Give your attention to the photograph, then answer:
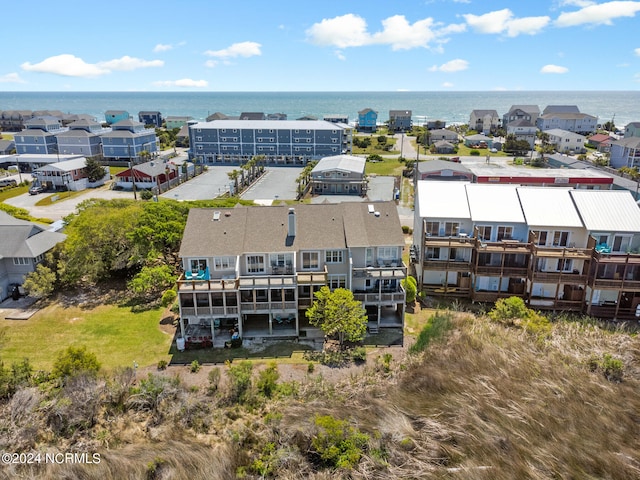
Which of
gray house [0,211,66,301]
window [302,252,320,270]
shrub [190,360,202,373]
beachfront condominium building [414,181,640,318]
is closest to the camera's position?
shrub [190,360,202,373]

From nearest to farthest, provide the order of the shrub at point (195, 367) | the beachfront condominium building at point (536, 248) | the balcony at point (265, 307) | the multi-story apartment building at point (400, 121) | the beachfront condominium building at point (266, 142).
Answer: the shrub at point (195, 367) → the balcony at point (265, 307) → the beachfront condominium building at point (536, 248) → the beachfront condominium building at point (266, 142) → the multi-story apartment building at point (400, 121)

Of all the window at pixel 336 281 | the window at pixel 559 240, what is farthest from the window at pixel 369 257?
the window at pixel 559 240

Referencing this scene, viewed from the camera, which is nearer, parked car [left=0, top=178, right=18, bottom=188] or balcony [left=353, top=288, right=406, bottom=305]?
balcony [left=353, top=288, right=406, bottom=305]

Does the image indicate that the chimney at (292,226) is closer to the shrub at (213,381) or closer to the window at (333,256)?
the window at (333,256)

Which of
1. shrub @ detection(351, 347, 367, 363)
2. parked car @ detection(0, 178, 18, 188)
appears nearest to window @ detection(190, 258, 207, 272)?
shrub @ detection(351, 347, 367, 363)

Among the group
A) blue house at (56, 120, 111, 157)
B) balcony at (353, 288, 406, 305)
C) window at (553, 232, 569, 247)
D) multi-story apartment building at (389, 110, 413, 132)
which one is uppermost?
multi-story apartment building at (389, 110, 413, 132)

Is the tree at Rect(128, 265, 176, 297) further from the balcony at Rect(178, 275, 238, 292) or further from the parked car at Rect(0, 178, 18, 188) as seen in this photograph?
the parked car at Rect(0, 178, 18, 188)

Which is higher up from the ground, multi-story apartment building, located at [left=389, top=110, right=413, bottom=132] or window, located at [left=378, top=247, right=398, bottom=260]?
multi-story apartment building, located at [left=389, top=110, right=413, bottom=132]
